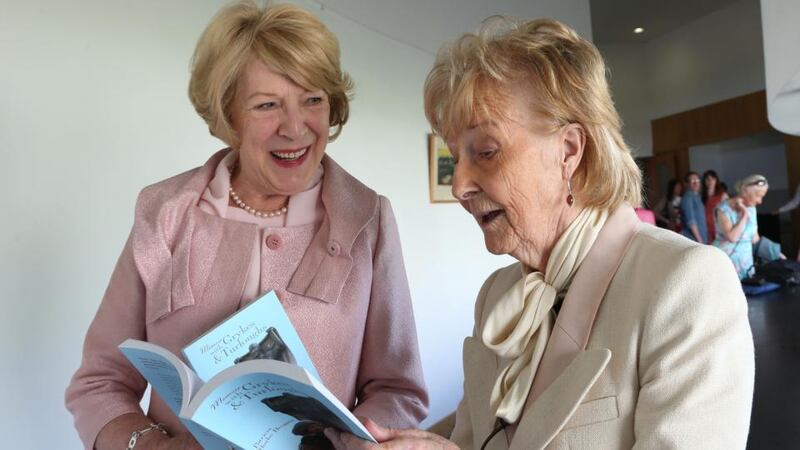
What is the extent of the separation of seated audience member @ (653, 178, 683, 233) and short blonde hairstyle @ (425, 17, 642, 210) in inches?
356

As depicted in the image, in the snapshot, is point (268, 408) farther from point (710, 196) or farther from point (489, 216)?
point (710, 196)

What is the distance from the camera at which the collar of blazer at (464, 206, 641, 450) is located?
980 millimetres

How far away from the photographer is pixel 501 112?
1.12 meters

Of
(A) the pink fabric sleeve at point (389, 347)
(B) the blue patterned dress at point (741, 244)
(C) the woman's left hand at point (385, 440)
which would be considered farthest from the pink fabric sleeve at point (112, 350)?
(B) the blue patterned dress at point (741, 244)

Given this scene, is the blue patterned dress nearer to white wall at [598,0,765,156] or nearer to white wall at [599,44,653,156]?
white wall at [598,0,765,156]

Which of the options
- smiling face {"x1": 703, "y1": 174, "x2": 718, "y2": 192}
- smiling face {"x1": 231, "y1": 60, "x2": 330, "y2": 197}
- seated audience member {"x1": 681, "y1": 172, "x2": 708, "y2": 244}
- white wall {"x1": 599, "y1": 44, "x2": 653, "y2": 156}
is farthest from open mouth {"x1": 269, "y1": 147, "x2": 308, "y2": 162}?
white wall {"x1": 599, "y1": 44, "x2": 653, "y2": 156}

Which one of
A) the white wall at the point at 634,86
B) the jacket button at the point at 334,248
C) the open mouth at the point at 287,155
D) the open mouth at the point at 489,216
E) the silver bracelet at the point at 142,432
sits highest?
the white wall at the point at 634,86

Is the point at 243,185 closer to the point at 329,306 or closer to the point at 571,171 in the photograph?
the point at 329,306

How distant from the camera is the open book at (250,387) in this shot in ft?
2.53

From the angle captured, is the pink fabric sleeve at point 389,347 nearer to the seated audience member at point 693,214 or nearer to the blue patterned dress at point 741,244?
the blue patterned dress at point 741,244

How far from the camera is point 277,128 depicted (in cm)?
137

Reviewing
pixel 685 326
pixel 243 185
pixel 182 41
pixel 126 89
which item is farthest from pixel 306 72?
pixel 182 41

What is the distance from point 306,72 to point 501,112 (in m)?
0.49

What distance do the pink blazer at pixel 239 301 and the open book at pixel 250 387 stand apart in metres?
0.19
